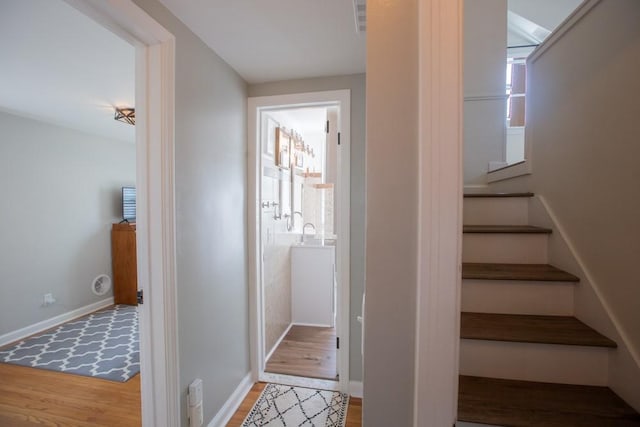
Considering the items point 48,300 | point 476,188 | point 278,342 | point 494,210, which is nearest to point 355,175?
point 494,210

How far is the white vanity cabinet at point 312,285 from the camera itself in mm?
3211

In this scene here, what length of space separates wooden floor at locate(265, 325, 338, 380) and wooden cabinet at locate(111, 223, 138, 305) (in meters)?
2.57

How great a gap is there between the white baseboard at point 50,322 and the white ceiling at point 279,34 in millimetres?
3689

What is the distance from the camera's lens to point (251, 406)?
76.6 inches

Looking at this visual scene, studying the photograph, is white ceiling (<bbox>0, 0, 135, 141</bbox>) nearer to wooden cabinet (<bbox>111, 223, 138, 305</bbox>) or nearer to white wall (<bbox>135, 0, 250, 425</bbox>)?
white wall (<bbox>135, 0, 250, 425</bbox>)

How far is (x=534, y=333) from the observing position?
1068 mm

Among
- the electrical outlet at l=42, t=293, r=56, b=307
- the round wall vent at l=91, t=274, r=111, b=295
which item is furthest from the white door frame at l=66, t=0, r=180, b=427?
the round wall vent at l=91, t=274, r=111, b=295

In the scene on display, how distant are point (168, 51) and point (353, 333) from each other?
2137 millimetres

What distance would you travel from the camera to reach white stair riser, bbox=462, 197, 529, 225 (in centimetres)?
168

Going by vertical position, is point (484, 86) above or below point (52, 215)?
above

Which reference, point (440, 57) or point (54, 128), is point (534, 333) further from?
point (54, 128)

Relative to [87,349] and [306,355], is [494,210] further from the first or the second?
[87,349]

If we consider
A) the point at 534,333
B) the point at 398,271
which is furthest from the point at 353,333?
the point at 398,271

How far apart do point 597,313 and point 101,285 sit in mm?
5102
